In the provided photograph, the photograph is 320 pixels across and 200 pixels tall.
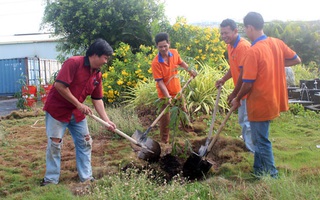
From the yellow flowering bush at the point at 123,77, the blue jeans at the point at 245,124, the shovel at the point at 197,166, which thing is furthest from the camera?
the yellow flowering bush at the point at 123,77

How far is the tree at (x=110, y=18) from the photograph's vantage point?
12.9 meters

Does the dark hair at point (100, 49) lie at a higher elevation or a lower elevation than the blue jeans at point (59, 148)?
higher

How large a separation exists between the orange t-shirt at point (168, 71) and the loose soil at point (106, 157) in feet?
2.85

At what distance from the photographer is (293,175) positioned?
4.00m

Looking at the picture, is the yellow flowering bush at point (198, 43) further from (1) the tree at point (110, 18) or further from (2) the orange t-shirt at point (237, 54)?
(2) the orange t-shirt at point (237, 54)

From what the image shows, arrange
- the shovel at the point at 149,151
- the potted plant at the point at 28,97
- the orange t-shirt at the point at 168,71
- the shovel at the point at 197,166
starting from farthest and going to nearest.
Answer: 1. the potted plant at the point at 28,97
2. the orange t-shirt at the point at 168,71
3. the shovel at the point at 149,151
4. the shovel at the point at 197,166

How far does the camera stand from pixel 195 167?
461 centimetres

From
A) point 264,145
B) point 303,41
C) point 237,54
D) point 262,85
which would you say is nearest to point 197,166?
point 264,145

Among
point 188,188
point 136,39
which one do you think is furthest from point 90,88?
point 136,39

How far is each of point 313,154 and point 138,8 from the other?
30.6ft

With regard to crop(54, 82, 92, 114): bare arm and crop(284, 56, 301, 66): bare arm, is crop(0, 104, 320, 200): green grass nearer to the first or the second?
crop(54, 82, 92, 114): bare arm

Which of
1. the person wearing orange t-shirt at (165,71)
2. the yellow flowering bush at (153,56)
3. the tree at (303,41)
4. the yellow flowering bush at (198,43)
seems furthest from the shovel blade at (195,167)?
the tree at (303,41)

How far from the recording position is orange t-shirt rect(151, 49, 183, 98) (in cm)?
582

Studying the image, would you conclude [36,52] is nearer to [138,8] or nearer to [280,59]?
[138,8]
